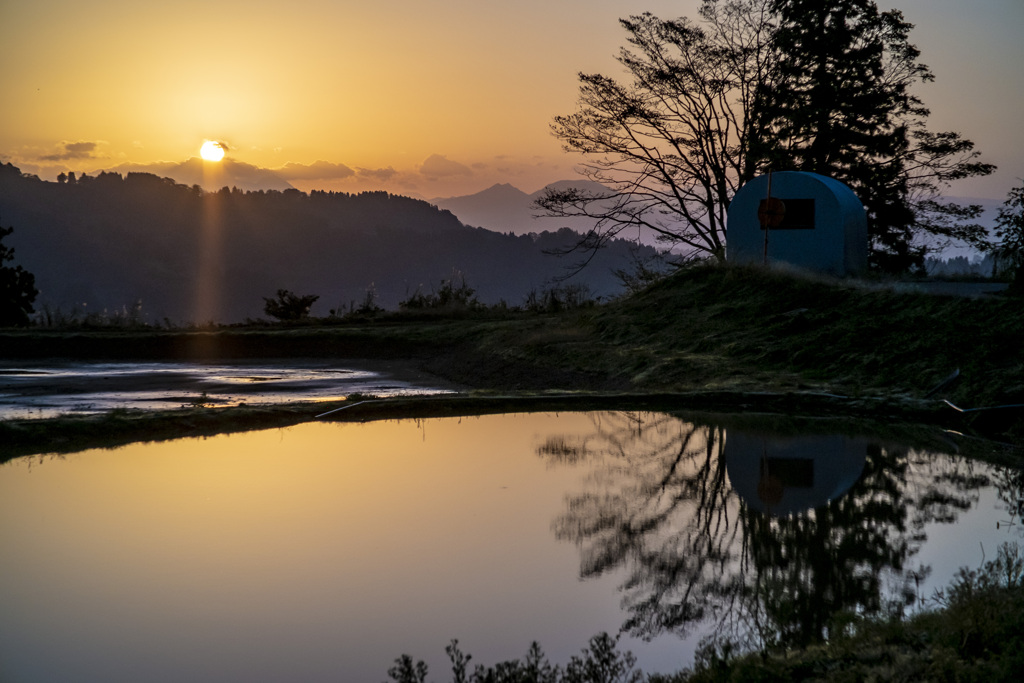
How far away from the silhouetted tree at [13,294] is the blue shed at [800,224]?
2798cm

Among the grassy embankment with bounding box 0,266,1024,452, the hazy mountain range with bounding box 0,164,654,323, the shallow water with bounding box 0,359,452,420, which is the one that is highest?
the hazy mountain range with bounding box 0,164,654,323

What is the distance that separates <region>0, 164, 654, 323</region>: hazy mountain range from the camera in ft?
411

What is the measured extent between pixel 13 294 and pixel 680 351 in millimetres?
30251

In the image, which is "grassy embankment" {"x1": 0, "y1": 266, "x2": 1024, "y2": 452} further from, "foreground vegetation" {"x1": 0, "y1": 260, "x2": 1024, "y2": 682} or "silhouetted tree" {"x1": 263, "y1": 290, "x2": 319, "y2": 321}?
"silhouetted tree" {"x1": 263, "y1": 290, "x2": 319, "y2": 321}

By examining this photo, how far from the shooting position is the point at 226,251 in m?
142

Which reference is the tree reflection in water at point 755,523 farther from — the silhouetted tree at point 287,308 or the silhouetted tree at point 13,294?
the silhouetted tree at point 13,294

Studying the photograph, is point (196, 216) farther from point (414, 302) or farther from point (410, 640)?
point (410, 640)

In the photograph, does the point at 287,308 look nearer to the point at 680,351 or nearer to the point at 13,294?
the point at 13,294

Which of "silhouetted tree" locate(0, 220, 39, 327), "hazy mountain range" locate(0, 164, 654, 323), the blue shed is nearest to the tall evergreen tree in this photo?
the blue shed

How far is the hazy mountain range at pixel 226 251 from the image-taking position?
411 feet

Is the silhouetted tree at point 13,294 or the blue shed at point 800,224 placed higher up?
the blue shed at point 800,224

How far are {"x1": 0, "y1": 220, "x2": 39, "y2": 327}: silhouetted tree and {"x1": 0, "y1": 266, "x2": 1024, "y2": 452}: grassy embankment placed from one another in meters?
11.1

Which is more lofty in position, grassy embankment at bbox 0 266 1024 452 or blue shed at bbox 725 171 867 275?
blue shed at bbox 725 171 867 275

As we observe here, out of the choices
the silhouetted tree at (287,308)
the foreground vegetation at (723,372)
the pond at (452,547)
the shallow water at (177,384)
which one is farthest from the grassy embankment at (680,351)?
the silhouetted tree at (287,308)
